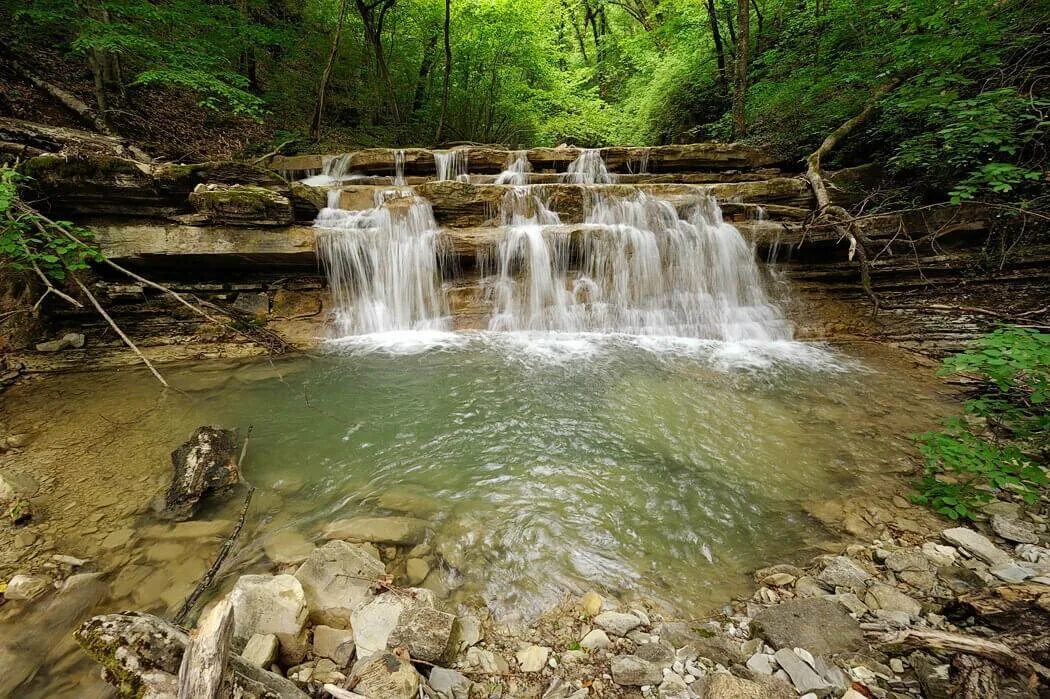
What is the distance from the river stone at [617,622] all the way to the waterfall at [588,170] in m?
10.2

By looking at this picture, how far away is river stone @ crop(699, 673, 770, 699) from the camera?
161 cm

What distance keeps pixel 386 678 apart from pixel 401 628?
0.78 feet

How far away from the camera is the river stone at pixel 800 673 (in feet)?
5.41

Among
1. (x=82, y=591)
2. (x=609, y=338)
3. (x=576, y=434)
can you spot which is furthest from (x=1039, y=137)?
(x=82, y=591)

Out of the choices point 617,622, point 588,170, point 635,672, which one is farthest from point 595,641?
point 588,170

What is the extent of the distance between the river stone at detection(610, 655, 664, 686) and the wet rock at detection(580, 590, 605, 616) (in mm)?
329

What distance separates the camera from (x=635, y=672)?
5.82ft

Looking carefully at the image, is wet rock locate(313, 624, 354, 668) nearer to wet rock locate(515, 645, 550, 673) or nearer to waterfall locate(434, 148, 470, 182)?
wet rock locate(515, 645, 550, 673)

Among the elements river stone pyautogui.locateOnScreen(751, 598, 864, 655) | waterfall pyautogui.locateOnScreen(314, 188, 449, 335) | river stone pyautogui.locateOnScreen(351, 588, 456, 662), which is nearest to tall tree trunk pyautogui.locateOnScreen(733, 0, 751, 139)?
waterfall pyautogui.locateOnScreen(314, 188, 449, 335)

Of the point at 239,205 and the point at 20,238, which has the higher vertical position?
the point at 239,205

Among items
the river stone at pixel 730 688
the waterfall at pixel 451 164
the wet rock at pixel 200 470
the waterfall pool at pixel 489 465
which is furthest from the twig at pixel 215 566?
the waterfall at pixel 451 164

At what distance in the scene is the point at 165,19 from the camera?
7297 millimetres

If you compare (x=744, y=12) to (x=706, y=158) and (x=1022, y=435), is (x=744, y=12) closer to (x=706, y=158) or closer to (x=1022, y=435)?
(x=706, y=158)

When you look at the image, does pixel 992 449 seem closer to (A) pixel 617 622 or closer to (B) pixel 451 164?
(A) pixel 617 622
